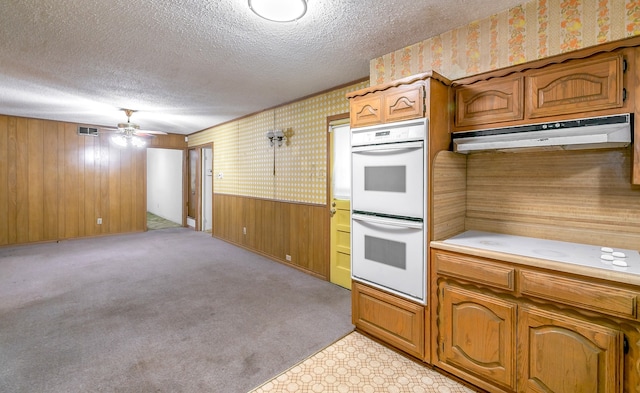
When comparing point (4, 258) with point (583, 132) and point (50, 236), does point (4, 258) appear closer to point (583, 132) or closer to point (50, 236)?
point (50, 236)

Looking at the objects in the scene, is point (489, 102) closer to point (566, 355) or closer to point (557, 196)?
point (557, 196)

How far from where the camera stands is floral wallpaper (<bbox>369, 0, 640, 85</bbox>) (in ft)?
5.57

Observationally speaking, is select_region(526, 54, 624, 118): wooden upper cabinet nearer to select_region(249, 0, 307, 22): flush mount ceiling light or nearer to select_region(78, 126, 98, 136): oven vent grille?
select_region(249, 0, 307, 22): flush mount ceiling light

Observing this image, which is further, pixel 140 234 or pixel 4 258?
pixel 140 234

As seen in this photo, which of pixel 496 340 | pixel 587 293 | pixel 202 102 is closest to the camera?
pixel 587 293

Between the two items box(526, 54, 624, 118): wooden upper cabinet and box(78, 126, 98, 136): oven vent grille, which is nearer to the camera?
box(526, 54, 624, 118): wooden upper cabinet

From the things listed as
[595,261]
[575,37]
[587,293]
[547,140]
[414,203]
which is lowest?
[587,293]

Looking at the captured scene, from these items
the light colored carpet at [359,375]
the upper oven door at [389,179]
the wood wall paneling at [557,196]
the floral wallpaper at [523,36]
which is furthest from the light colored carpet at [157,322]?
the floral wallpaper at [523,36]

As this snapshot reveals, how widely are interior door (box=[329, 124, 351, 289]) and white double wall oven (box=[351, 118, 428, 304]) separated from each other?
43.3 inches

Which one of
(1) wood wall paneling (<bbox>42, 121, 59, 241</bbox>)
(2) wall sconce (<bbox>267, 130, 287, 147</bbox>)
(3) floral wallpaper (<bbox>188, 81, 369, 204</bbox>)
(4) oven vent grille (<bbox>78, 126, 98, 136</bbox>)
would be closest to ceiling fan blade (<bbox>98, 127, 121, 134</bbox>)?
(4) oven vent grille (<bbox>78, 126, 98, 136</bbox>)

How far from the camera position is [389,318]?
2.29m

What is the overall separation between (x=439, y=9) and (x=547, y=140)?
1123 millimetres

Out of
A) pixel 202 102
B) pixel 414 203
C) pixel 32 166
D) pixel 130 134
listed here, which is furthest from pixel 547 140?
pixel 32 166

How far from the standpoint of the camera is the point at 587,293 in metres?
1.45
